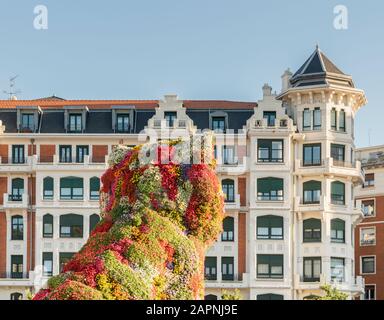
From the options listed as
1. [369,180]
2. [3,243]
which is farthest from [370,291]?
[3,243]

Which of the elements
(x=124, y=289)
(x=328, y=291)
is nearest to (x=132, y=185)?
(x=124, y=289)

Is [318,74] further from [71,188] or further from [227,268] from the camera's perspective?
[71,188]

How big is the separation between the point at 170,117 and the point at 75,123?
6737 millimetres

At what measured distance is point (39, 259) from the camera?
7356cm

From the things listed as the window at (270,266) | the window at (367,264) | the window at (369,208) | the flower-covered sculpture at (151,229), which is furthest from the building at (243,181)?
the flower-covered sculpture at (151,229)

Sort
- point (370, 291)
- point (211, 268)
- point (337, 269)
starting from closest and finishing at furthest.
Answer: point (211, 268)
point (337, 269)
point (370, 291)

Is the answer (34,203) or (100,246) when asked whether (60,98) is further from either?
(100,246)

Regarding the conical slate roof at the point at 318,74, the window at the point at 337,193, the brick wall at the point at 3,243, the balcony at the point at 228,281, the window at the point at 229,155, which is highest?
the conical slate roof at the point at 318,74

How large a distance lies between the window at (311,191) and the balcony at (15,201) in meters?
18.1

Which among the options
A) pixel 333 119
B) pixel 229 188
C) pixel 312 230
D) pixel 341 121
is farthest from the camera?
pixel 341 121

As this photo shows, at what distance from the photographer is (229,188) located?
74938mm

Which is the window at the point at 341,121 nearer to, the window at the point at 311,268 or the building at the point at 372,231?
the window at the point at 311,268

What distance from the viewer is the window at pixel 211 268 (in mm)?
73125

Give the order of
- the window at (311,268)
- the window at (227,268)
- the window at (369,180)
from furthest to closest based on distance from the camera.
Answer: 1. the window at (369,180)
2. the window at (227,268)
3. the window at (311,268)
